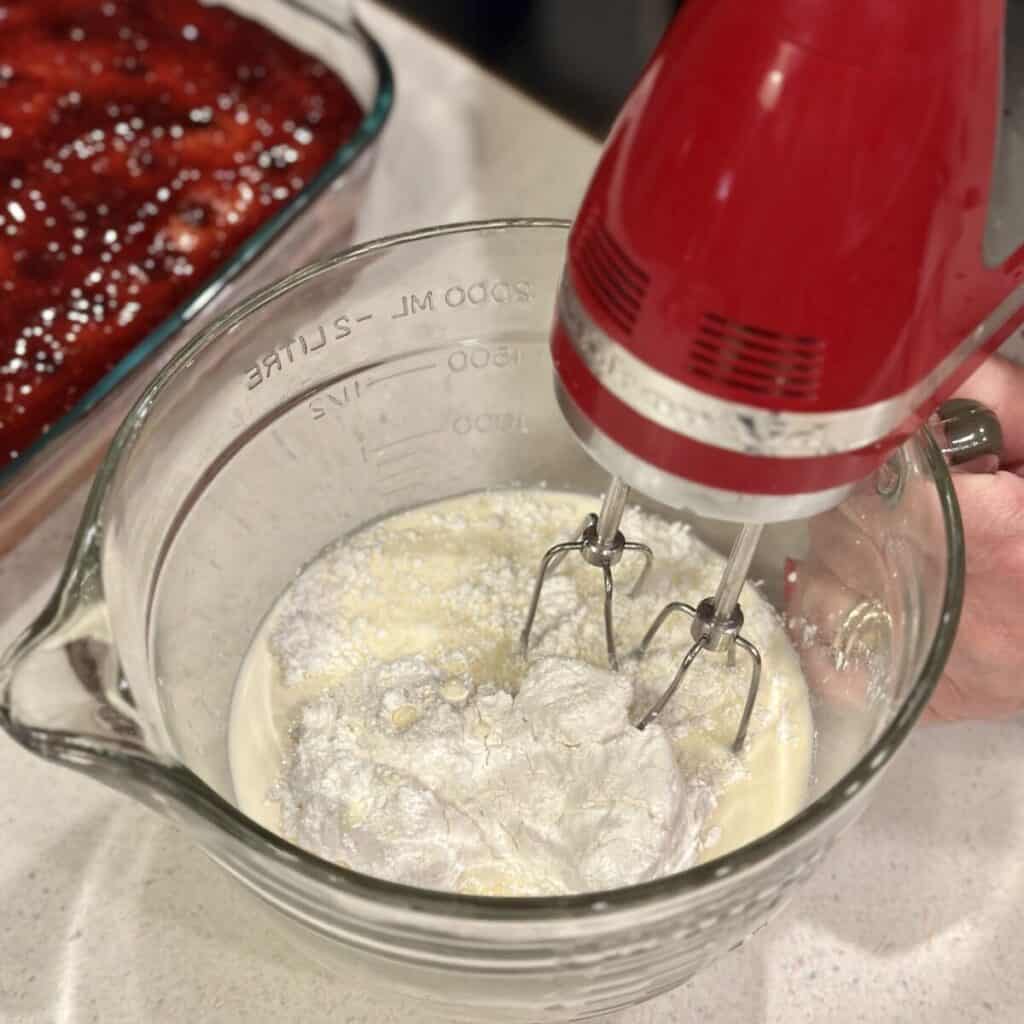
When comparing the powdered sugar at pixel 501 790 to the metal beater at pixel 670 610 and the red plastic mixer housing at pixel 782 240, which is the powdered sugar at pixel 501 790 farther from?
the red plastic mixer housing at pixel 782 240

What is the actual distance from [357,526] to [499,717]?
183 millimetres

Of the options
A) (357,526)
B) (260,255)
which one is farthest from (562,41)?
(357,526)

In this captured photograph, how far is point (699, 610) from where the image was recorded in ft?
1.95

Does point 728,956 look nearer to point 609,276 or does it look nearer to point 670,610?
point 670,610

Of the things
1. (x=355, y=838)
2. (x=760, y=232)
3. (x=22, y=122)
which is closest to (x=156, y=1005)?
(x=355, y=838)

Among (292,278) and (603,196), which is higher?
(603,196)

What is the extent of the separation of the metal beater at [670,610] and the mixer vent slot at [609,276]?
0.18 meters

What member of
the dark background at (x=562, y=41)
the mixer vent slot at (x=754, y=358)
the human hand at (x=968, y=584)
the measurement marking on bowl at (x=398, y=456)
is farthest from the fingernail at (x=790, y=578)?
the dark background at (x=562, y=41)

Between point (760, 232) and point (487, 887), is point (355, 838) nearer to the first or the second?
point (487, 887)

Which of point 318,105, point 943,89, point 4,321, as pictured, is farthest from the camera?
point 318,105

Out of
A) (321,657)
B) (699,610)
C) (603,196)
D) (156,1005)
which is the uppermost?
(603,196)

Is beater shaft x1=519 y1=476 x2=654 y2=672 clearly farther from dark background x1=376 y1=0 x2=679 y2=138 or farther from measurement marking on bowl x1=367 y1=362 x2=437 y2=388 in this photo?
dark background x1=376 y1=0 x2=679 y2=138

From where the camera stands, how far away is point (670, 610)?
2.06ft

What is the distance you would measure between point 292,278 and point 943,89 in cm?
34
